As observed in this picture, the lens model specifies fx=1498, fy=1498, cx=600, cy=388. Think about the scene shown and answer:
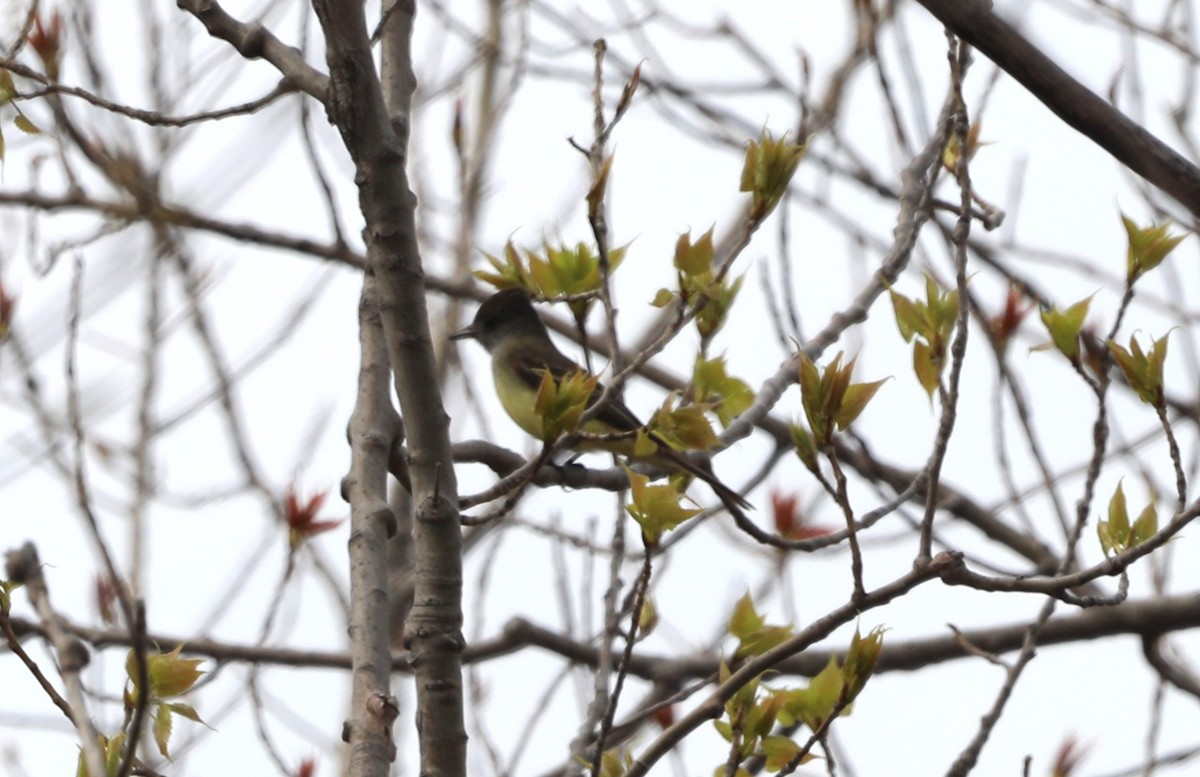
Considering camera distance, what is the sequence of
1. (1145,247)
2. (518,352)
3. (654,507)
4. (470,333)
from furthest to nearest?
(470,333) < (518,352) < (1145,247) < (654,507)

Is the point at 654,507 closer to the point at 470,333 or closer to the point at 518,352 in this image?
the point at 518,352

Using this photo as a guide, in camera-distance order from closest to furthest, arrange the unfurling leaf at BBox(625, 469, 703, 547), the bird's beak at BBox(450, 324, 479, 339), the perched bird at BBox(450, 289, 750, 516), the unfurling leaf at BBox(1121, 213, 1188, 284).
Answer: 1. the unfurling leaf at BBox(625, 469, 703, 547)
2. the unfurling leaf at BBox(1121, 213, 1188, 284)
3. the perched bird at BBox(450, 289, 750, 516)
4. the bird's beak at BBox(450, 324, 479, 339)

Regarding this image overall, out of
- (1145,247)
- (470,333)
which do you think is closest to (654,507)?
(1145,247)

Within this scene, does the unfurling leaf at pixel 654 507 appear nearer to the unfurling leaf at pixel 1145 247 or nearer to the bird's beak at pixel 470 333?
the unfurling leaf at pixel 1145 247

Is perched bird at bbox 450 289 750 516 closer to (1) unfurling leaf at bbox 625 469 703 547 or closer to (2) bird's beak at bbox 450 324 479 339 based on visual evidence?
(2) bird's beak at bbox 450 324 479 339

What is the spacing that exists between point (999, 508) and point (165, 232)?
325 cm

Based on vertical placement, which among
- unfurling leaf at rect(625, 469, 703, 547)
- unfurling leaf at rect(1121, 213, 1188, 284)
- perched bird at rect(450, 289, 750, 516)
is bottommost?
unfurling leaf at rect(625, 469, 703, 547)

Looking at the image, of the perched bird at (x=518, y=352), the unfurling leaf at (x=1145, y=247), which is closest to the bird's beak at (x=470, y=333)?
the perched bird at (x=518, y=352)

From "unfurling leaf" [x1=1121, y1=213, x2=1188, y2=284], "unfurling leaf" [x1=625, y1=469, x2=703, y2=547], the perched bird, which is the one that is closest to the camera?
"unfurling leaf" [x1=625, y1=469, x2=703, y2=547]

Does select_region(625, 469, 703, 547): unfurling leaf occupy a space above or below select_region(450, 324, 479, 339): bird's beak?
below

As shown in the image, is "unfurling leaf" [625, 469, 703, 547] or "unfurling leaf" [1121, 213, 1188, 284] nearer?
"unfurling leaf" [625, 469, 703, 547]

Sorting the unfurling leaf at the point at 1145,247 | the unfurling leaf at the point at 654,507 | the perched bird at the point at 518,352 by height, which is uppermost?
the perched bird at the point at 518,352

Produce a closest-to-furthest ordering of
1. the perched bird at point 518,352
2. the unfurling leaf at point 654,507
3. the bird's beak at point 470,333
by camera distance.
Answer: the unfurling leaf at point 654,507 < the perched bird at point 518,352 < the bird's beak at point 470,333

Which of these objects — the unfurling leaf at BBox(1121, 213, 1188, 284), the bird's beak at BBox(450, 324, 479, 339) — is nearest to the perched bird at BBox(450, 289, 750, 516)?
the bird's beak at BBox(450, 324, 479, 339)
